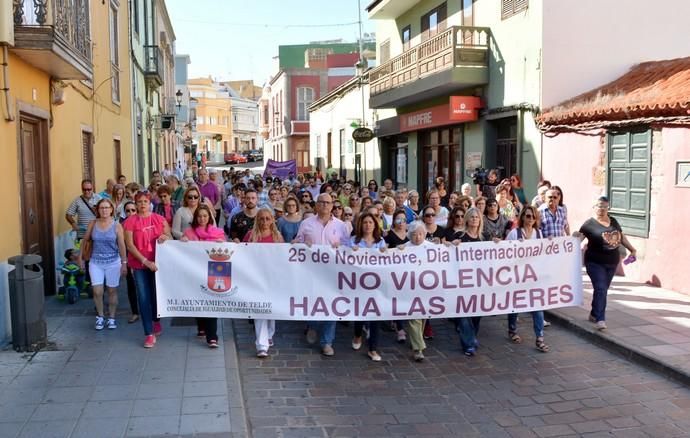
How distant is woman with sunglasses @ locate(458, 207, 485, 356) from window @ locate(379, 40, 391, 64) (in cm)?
1742

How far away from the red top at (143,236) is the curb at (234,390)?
1.30 meters

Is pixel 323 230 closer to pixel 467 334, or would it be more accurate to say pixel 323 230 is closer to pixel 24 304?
pixel 467 334

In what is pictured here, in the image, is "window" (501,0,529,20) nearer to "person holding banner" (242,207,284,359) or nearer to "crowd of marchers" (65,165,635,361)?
"crowd of marchers" (65,165,635,361)

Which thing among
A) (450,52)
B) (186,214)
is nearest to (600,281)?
(186,214)

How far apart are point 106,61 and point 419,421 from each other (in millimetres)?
12051

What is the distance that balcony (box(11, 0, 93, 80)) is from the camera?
7.73 metres

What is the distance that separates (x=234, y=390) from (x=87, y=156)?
28.1ft

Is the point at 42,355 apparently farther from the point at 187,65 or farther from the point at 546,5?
the point at 187,65

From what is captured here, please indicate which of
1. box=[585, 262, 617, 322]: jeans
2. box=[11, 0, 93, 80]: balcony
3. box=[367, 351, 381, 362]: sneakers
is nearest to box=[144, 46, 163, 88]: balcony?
box=[11, 0, 93, 80]: balcony

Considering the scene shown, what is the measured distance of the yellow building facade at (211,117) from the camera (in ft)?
261

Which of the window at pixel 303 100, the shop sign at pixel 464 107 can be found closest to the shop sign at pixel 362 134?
the shop sign at pixel 464 107

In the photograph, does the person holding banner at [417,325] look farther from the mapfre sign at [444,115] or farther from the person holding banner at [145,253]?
the mapfre sign at [444,115]

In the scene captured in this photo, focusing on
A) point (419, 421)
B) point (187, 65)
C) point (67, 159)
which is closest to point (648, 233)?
point (419, 421)

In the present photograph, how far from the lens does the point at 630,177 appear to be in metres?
10.9
